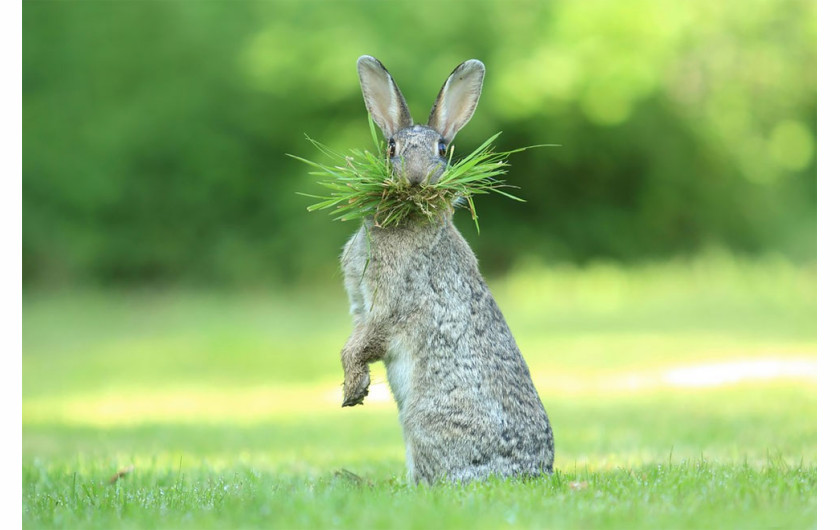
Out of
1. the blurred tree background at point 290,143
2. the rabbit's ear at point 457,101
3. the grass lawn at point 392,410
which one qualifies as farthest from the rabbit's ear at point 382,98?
the blurred tree background at point 290,143

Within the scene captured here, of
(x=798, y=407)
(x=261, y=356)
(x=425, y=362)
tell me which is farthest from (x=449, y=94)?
(x=261, y=356)

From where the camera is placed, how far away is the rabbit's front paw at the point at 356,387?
19.4 feet

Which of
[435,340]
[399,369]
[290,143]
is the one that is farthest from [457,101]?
[290,143]

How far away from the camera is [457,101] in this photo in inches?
248

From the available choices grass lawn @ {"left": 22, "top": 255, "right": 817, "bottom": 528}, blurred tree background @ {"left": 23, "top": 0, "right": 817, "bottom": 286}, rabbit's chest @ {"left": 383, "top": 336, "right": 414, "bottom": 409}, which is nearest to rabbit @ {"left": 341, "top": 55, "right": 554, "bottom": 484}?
rabbit's chest @ {"left": 383, "top": 336, "right": 414, "bottom": 409}

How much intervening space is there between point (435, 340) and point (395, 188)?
0.91 meters

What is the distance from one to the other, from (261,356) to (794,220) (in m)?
18.4

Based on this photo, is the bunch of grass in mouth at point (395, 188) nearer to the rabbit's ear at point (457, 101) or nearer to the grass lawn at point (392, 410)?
the rabbit's ear at point (457, 101)

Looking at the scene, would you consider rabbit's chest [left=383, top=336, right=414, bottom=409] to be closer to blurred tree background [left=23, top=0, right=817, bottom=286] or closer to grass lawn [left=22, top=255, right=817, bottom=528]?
grass lawn [left=22, top=255, right=817, bottom=528]

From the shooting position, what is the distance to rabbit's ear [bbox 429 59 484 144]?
620 cm

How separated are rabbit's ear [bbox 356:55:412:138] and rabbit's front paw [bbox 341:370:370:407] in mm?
1499

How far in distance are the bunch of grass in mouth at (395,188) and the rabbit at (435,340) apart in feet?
0.20

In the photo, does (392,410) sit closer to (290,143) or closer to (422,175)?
(422,175)

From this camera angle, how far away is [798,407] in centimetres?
998
